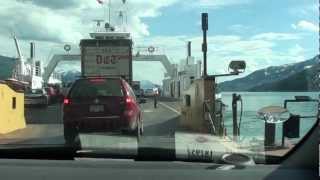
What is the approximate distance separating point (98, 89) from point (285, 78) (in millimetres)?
4249

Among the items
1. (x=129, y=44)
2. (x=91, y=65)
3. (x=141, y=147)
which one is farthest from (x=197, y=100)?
(x=141, y=147)

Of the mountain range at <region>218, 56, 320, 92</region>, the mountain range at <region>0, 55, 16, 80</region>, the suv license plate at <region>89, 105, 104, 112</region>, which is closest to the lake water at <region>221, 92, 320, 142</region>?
the mountain range at <region>218, 56, 320, 92</region>

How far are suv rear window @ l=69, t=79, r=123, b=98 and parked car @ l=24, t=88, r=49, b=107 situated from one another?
0.42 m

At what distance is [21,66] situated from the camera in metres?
5.46

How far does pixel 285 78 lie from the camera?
4.71 metres

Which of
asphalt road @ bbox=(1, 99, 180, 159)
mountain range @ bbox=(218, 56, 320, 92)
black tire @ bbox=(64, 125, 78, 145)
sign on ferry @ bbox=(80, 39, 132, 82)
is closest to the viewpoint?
mountain range @ bbox=(218, 56, 320, 92)

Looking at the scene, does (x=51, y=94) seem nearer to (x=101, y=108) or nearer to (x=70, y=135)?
(x=101, y=108)

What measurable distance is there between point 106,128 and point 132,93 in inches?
82.2

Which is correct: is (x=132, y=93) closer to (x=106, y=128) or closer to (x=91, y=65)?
(x=91, y=65)

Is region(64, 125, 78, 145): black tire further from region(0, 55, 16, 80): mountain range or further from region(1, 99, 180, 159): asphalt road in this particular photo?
region(0, 55, 16, 80): mountain range

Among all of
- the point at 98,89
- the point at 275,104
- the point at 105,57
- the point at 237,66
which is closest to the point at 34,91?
the point at 105,57

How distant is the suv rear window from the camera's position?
7843 mm

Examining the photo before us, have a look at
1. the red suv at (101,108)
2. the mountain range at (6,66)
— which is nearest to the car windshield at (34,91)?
the red suv at (101,108)

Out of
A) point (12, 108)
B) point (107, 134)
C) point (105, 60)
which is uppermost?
point (105, 60)
